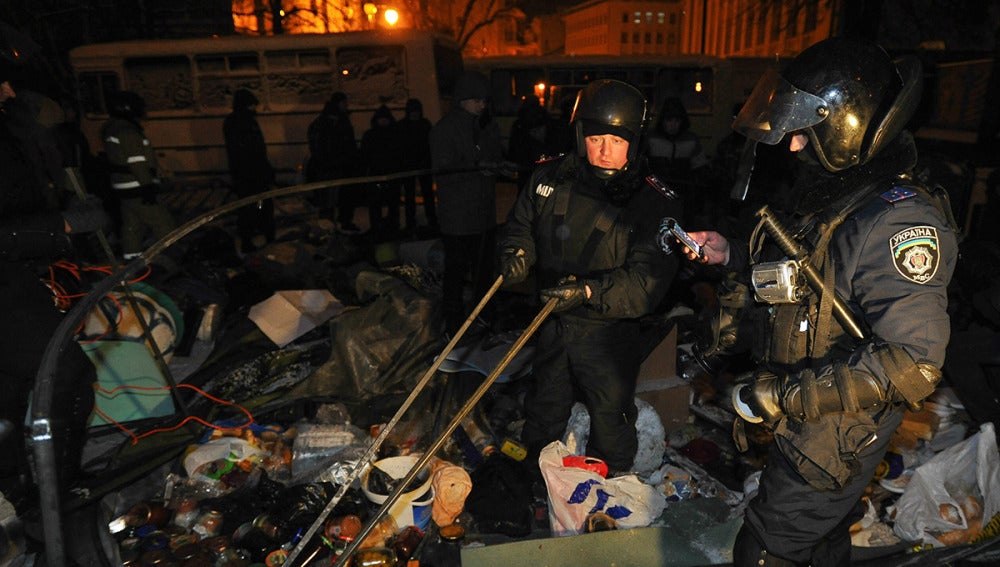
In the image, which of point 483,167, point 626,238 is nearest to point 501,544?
point 626,238

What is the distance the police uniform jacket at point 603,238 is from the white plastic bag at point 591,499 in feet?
2.63

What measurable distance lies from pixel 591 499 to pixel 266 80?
399 inches

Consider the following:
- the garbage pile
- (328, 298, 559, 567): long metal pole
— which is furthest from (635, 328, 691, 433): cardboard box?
(328, 298, 559, 567): long metal pole

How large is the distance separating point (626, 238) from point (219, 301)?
388 cm

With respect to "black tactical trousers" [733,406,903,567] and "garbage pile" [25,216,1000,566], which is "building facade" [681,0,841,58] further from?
"black tactical trousers" [733,406,903,567]

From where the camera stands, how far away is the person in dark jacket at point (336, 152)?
942cm

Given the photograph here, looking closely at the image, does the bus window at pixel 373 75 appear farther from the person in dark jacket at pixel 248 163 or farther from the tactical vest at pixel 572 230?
the tactical vest at pixel 572 230

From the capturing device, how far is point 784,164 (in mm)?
8070

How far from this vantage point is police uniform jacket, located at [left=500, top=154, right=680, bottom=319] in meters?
2.98

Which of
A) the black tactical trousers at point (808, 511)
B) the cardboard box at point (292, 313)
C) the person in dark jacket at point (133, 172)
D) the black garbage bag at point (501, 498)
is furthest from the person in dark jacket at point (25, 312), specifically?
the person in dark jacket at point (133, 172)

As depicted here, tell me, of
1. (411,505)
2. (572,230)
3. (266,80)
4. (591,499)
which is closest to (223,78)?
(266,80)

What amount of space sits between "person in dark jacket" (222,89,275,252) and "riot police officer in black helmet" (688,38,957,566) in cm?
746

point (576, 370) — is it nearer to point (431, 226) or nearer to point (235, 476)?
point (235, 476)

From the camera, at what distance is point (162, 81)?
10828 millimetres
